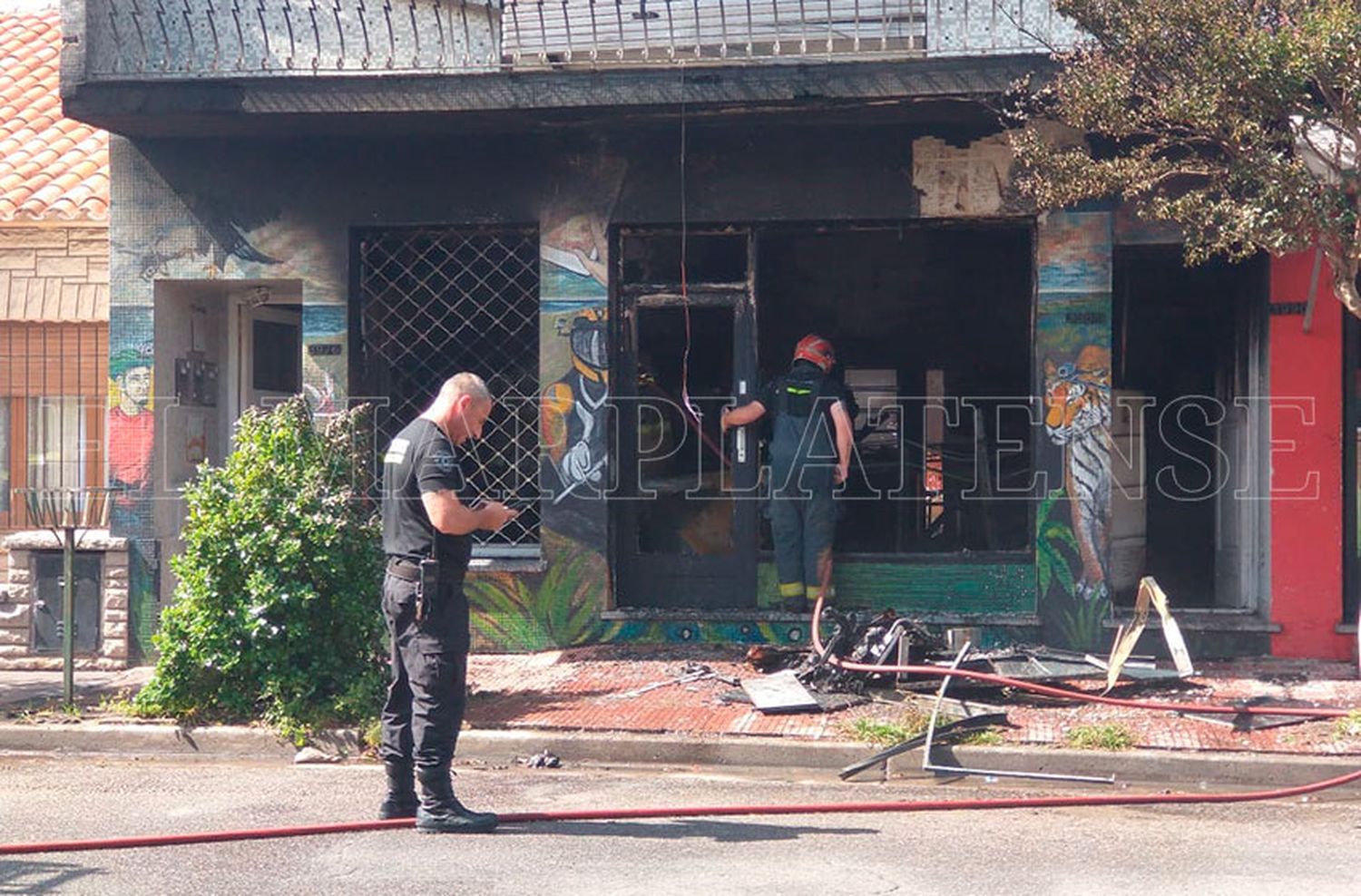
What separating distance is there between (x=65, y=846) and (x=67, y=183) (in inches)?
323

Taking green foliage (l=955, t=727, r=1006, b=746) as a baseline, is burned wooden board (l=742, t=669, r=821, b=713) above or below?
above

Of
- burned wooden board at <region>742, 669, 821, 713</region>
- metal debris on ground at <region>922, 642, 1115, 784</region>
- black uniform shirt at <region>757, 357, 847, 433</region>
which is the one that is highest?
black uniform shirt at <region>757, 357, 847, 433</region>

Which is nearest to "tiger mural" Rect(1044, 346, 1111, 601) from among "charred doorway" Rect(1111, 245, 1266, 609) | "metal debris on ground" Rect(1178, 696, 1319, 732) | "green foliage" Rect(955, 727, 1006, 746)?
"charred doorway" Rect(1111, 245, 1266, 609)

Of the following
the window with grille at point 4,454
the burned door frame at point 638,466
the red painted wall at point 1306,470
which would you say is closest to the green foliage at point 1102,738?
the red painted wall at point 1306,470

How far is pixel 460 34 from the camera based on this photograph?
1101cm

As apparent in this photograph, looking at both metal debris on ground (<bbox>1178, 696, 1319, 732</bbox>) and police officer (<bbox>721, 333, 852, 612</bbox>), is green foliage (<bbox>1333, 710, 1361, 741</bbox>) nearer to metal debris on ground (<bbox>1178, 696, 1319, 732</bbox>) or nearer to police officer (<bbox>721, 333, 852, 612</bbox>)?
metal debris on ground (<bbox>1178, 696, 1319, 732</bbox>)

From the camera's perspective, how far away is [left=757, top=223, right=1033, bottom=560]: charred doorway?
538 inches

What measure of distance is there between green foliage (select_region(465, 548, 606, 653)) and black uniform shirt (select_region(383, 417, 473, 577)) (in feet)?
14.2

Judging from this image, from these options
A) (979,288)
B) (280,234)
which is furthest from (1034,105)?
(280,234)

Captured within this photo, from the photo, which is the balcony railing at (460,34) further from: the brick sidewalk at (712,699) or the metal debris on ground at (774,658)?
the brick sidewalk at (712,699)

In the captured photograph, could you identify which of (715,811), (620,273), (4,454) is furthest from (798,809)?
(4,454)

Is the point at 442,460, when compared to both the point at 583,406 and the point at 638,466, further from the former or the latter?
the point at 638,466

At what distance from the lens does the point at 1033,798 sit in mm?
7680

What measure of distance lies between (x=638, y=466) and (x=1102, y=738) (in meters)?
4.34
